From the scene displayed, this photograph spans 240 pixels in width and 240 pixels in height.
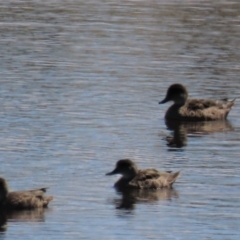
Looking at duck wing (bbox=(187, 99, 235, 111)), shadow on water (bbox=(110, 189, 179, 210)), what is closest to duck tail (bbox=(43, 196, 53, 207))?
shadow on water (bbox=(110, 189, 179, 210))

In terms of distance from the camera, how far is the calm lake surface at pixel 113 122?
1902cm

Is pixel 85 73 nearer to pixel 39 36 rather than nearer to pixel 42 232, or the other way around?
pixel 39 36

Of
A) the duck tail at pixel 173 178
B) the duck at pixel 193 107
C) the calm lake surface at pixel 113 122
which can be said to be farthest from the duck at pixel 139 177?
the duck at pixel 193 107

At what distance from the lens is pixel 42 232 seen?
1812 cm

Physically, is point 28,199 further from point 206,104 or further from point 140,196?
point 206,104

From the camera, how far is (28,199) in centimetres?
1939

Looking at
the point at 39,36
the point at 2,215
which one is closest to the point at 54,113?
the point at 2,215

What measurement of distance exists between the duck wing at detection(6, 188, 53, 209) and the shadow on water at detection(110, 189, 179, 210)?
3.72 feet

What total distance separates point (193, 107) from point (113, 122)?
269 centimetres

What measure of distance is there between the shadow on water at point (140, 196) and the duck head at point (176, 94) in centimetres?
738

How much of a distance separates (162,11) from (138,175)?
26.8 meters

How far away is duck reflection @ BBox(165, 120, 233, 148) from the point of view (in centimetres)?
2545

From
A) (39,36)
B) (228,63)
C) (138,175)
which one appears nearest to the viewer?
(138,175)

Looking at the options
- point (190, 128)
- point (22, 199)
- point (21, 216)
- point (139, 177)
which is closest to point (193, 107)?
point (190, 128)
